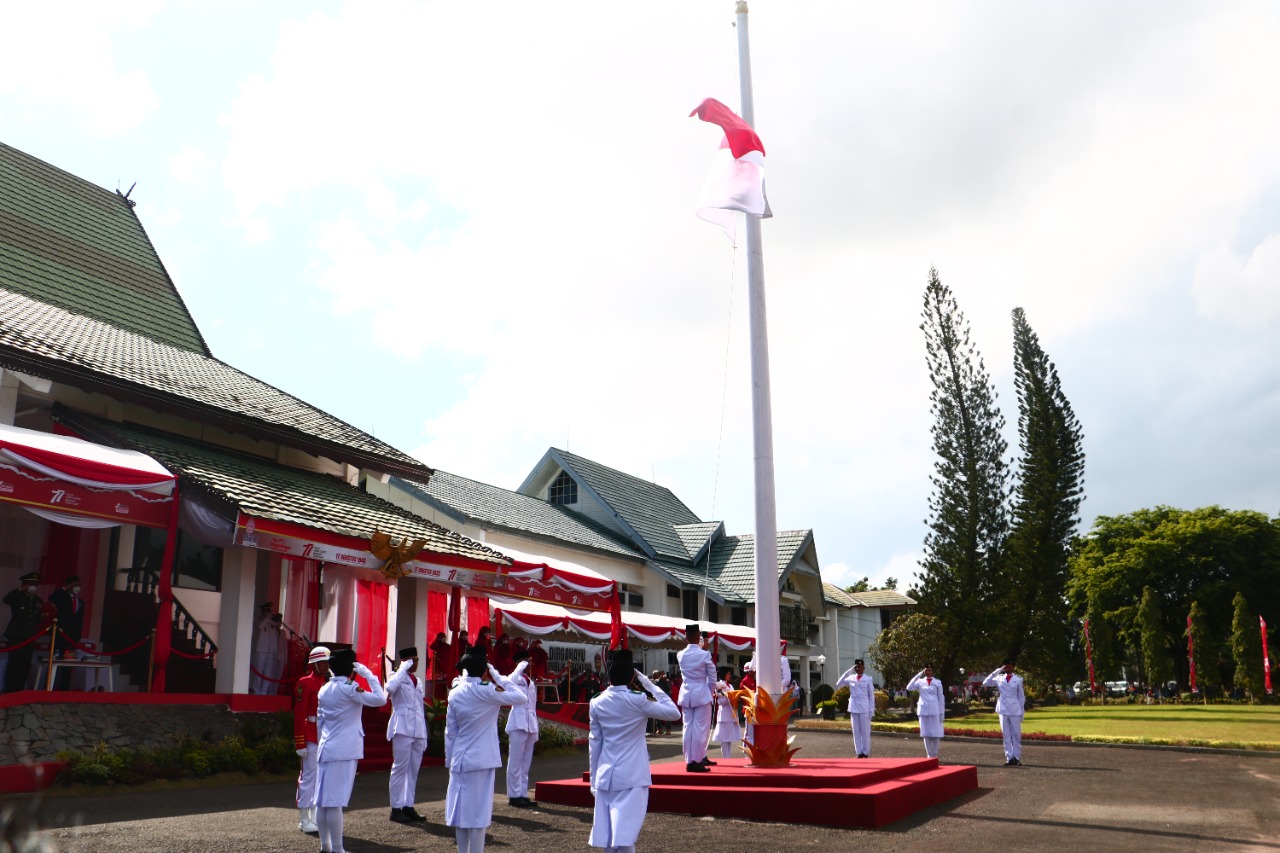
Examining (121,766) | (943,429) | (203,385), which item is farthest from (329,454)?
(943,429)

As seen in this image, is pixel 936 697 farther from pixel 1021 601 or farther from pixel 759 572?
Answer: pixel 1021 601

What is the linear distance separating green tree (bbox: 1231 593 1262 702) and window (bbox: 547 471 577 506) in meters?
30.7

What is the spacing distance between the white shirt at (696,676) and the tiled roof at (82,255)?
44.9 ft

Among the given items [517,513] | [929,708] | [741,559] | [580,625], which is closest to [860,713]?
[929,708]

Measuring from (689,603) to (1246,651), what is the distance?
25.9 metres

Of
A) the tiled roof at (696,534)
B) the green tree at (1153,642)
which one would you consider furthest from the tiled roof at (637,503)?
the green tree at (1153,642)

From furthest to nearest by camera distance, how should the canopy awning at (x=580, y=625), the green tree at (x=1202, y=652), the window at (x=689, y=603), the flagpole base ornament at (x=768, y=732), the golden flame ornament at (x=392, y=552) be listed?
the green tree at (x=1202, y=652) → the window at (x=689, y=603) → the canopy awning at (x=580, y=625) → the golden flame ornament at (x=392, y=552) → the flagpole base ornament at (x=768, y=732)

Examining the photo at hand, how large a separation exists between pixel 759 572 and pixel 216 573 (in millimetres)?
10444

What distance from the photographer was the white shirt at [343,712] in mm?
8102

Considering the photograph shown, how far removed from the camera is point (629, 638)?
1002 inches

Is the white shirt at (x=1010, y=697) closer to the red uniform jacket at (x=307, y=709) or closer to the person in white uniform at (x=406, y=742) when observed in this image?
the person in white uniform at (x=406, y=742)

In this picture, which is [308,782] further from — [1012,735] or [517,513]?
[517,513]

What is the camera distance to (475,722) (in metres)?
8.08

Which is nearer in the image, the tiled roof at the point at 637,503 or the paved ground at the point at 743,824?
the paved ground at the point at 743,824
